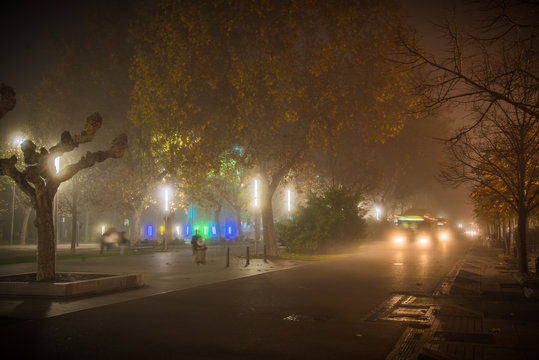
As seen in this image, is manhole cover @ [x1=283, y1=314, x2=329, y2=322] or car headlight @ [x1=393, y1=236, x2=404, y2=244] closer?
manhole cover @ [x1=283, y1=314, x2=329, y2=322]

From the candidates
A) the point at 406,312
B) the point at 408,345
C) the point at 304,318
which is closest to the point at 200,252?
the point at 304,318

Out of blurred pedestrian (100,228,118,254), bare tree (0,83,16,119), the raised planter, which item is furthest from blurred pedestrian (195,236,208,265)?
blurred pedestrian (100,228,118,254)

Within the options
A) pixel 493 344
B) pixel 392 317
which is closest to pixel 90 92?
pixel 392 317

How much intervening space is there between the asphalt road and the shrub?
18728 millimetres

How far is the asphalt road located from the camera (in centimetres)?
723

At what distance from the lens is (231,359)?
267 inches

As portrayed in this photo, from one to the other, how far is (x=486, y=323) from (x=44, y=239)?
39.7 ft

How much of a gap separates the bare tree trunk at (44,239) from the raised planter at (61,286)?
0.37m

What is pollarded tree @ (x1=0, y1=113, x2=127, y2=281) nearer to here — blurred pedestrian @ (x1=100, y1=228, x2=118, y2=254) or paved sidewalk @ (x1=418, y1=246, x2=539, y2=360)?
paved sidewalk @ (x1=418, y1=246, x2=539, y2=360)

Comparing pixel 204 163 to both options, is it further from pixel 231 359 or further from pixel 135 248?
pixel 231 359

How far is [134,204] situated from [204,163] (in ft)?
43.2

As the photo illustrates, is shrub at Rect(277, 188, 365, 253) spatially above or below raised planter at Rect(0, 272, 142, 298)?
above

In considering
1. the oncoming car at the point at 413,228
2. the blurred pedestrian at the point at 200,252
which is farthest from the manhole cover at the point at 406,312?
the oncoming car at the point at 413,228

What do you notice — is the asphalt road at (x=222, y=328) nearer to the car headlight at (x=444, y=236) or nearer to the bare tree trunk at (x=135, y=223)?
the bare tree trunk at (x=135, y=223)
